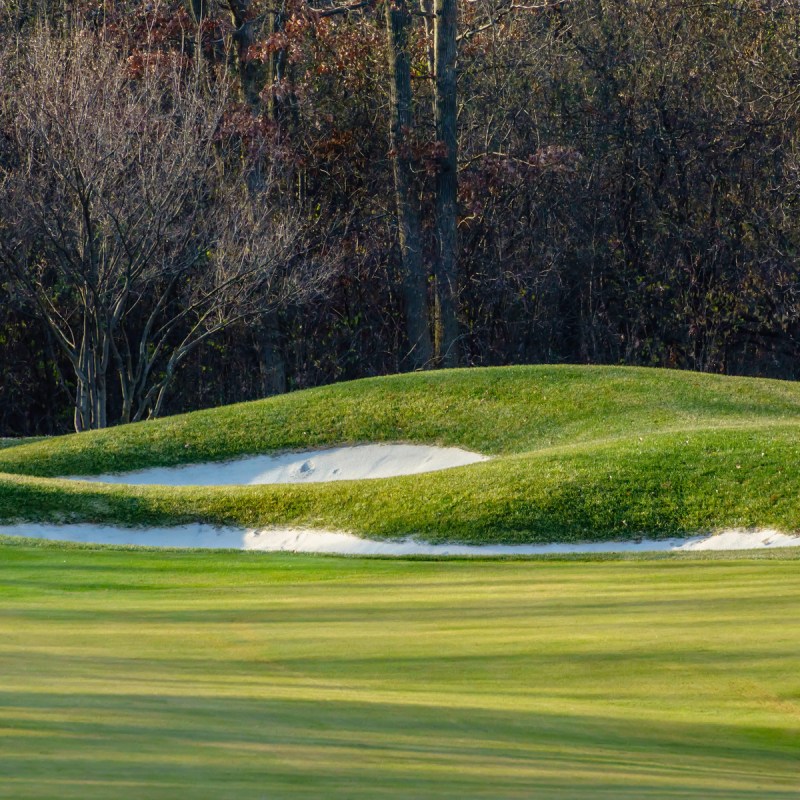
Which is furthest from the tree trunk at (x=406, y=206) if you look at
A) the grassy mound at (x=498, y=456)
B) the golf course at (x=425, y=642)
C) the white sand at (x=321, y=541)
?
the white sand at (x=321, y=541)

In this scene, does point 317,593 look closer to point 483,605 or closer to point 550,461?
point 483,605

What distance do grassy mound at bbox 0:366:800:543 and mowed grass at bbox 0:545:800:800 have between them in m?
4.84

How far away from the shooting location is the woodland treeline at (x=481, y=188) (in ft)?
85.8

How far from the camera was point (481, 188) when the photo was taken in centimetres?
2717

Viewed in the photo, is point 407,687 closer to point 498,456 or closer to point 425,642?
point 425,642

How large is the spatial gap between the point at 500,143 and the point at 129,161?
10.5 meters

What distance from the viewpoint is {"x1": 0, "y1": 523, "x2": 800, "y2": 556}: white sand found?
39.1 feet

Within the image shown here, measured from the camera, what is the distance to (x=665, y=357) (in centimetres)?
2802

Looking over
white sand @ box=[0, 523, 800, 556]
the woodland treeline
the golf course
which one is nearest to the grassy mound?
the golf course

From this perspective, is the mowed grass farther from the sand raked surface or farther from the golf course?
the sand raked surface

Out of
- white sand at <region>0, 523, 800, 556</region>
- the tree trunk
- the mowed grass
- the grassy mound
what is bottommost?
white sand at <region>0, 523, 800, 556</region>

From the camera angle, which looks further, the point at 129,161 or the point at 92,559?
the point at 129,161

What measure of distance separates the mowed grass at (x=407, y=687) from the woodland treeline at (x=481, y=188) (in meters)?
18.5

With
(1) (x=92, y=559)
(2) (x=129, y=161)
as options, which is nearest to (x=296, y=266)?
(2) (x=129, y=161)
